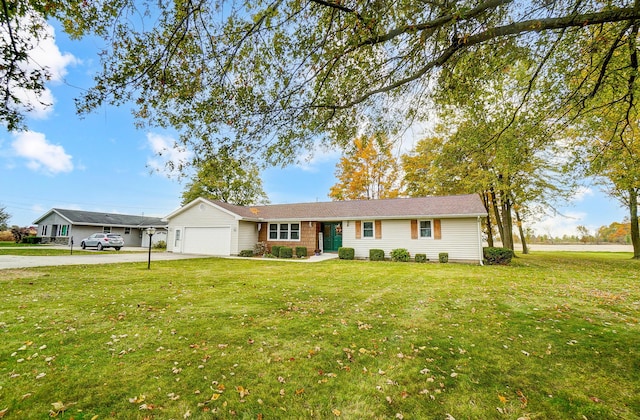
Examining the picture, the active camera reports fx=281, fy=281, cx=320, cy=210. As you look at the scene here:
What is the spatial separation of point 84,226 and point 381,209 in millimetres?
31292

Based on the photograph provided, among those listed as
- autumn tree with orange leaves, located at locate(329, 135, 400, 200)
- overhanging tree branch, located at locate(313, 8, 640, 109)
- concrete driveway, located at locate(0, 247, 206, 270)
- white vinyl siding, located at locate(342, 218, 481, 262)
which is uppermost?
autumn tree with orange leaves, located at locate(329, 135, 400, 200)

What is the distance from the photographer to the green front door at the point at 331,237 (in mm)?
20266

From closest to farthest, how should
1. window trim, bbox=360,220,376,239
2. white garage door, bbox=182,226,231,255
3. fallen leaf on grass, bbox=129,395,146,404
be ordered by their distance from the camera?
fallen leaf on grass, bbox=129,395,146,404 → window trim, bbox=360,220,376,239 → white garage door, bbox=182,226,231,255

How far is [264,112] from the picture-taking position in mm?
5344

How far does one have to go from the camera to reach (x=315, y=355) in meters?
3.67

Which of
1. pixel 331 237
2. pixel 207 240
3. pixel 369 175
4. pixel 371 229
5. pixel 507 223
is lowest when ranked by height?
pixel 207 240

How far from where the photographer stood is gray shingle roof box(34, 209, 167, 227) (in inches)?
1148

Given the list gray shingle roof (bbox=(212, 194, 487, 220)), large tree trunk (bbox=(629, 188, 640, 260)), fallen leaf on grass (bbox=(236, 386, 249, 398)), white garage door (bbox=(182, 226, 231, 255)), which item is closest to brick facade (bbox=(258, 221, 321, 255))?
gray shingle roof (bbox=(212, 194, 487, 220))

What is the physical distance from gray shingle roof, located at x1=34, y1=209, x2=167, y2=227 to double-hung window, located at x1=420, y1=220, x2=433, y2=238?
2472 centimetres

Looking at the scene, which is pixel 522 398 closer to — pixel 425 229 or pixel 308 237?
pixel 425 229

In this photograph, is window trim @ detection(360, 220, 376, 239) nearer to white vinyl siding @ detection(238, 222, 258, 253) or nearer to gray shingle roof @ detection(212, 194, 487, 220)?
gray shingle roof @ detection(212, 194, 487, 220)

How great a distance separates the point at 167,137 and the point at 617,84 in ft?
27.0

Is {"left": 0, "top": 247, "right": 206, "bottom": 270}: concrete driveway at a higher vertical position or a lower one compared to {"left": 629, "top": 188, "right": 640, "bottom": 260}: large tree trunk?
lower

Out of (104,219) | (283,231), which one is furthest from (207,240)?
(104,219)
